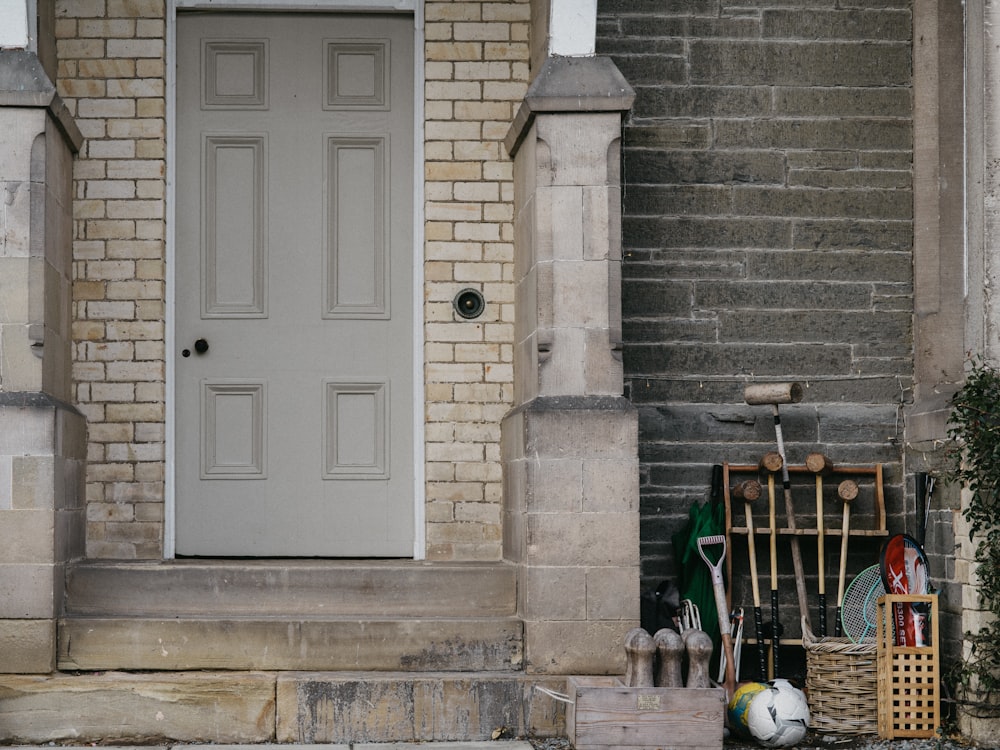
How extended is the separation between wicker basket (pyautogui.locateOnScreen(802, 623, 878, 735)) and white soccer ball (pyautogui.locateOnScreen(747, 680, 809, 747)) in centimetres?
27

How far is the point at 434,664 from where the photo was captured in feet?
19.7

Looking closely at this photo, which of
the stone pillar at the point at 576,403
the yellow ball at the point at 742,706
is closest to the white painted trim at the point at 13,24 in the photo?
the stone pillar at the point at 576,403

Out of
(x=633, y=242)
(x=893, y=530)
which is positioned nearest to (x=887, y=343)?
(x=893, y=530)

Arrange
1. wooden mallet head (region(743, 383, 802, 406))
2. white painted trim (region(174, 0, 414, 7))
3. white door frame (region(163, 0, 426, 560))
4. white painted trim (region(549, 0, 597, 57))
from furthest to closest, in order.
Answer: white painted trim (region(174, 0, 414, 7)), white door frame (region(163, 0, 426, 560)), wooden mallet head (region(743, 383, 802, 406)), white painted trim (region(549, 0, 597, 57))

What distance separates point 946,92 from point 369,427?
3354 mm

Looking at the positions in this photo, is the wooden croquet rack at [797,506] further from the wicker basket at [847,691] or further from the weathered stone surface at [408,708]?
the weathered stone surface at [408,708]

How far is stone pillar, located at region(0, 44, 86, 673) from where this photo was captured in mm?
5832

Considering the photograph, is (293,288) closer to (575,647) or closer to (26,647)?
(26,647)

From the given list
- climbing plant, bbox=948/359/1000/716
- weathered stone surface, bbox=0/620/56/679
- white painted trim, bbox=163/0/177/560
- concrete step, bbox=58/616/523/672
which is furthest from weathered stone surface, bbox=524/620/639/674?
weathered stone surface, bbox=0/620/56/679

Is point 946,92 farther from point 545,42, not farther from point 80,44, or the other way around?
point 80,44

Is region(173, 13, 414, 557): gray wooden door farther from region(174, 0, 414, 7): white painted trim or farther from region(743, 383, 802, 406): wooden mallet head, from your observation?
region(743, 383, 802, 406): wooden mallet head

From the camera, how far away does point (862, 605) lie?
6.51 m

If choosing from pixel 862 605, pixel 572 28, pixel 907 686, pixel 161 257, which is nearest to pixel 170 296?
pixel 161 257

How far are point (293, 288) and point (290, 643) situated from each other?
6.07ft
